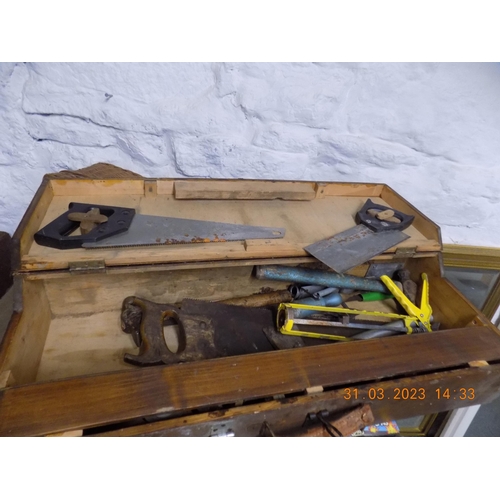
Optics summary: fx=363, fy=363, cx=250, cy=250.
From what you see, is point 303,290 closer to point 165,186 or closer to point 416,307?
point 416,307

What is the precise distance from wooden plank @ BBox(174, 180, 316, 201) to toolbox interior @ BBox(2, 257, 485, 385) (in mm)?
215

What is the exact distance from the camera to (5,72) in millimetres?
1028

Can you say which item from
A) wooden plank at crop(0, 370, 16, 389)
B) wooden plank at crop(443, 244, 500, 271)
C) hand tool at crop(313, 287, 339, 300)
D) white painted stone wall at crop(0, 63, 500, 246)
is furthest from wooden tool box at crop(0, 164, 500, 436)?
wooden plank at crop(443, 244, 500, 271)

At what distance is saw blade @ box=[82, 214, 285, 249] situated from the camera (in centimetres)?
83

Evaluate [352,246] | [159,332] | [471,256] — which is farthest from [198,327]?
[471,256]

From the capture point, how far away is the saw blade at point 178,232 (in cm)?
Answer: 83

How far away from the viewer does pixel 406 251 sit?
95 centimetres

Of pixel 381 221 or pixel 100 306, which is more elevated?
pixel 381 221

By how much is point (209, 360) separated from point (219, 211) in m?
0.46

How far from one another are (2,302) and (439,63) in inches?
61.6

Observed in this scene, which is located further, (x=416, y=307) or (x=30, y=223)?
(x=416, y=307)
